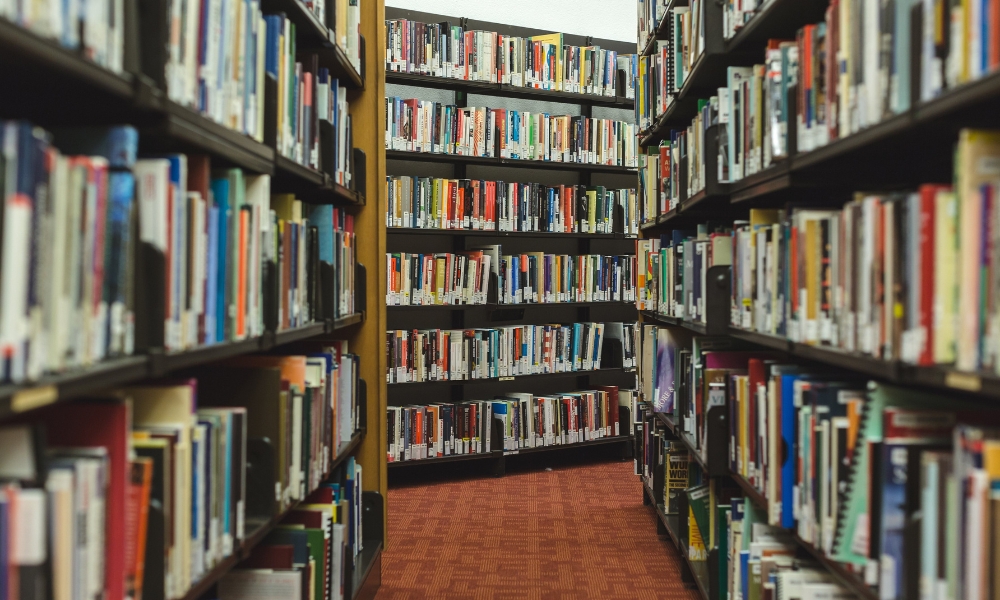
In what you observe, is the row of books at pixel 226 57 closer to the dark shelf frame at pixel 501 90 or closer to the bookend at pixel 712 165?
the bookend at pixel 712 165

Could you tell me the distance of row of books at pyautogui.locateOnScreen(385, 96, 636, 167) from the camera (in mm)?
4457

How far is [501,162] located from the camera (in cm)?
470

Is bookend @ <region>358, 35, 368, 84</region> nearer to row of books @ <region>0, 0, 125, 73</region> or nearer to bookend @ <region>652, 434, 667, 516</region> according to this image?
row of books @ <region>0, 0, 125, 73</region>

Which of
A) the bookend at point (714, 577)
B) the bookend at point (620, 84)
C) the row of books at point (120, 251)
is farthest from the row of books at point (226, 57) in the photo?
the bookend at point (620, 84)

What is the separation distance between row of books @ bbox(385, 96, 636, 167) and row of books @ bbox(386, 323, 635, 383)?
1035 millimetres

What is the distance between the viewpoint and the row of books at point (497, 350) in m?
4.41

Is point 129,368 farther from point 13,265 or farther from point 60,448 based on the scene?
point 13,265

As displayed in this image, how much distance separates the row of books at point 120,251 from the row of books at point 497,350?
2.59m

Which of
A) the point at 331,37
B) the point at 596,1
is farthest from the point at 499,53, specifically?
the point at 331,37

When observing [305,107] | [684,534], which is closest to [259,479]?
[305,107]

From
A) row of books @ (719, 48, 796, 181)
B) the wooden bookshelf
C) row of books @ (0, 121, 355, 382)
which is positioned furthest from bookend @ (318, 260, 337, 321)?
row of books @ (719, 48, 796, 181)

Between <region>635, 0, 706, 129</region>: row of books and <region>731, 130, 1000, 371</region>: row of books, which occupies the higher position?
<region>635, 0, 706, 129</region>: row of books

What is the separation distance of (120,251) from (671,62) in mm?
2384

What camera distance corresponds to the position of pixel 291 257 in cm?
191
